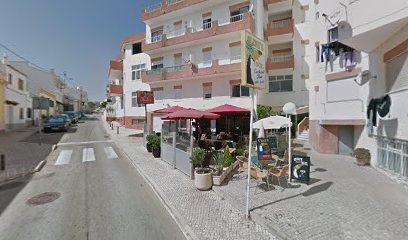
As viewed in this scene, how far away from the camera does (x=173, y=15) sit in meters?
23.3

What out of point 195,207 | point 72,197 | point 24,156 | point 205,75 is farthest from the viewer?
point 205,75

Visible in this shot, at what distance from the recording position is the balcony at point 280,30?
21.2 metres

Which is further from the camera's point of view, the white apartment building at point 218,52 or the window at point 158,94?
the window at point 158,94

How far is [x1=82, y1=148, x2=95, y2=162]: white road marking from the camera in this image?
12.0 meters

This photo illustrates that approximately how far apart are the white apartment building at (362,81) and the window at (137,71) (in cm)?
2025

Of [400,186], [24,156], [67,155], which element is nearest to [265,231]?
[400,186]

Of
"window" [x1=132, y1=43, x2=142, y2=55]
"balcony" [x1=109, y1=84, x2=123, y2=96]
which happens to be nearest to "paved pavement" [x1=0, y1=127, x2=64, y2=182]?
"balcony" [x1=109, y1=84, x2=123, y2=96]

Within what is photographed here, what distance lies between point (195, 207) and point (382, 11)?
8.50 metres

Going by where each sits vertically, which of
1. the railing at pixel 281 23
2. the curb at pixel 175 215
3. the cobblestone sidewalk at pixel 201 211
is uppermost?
the railing at pixel 281 23

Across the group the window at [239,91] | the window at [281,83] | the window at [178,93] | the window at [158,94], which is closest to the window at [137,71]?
the window at [158,94]

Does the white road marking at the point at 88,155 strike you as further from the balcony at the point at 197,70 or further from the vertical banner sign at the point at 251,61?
the balcony at the point at 197,70

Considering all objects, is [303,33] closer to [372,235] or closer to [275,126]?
[275,126]

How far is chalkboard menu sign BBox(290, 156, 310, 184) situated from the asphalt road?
4.46 meters

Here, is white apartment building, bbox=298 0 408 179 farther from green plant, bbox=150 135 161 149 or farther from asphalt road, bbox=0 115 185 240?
green plant, bbox=150 135 161 149
